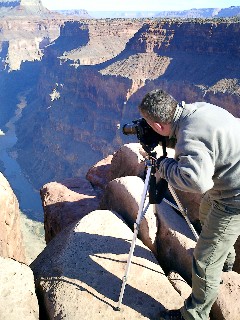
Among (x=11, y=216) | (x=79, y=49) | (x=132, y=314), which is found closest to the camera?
(x=132, y=314)

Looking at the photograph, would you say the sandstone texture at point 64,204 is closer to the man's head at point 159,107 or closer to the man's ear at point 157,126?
the man's ear at point 157,126

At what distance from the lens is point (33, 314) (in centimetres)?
399

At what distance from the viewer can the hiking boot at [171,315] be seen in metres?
3.83

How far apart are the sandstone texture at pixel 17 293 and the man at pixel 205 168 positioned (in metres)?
1.67

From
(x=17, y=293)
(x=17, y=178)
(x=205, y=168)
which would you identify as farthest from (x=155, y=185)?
(x=17, y=178)

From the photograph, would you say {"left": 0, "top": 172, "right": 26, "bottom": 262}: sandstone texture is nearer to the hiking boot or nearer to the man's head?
the hiking boot

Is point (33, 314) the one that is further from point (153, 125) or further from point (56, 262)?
point (153, 125)

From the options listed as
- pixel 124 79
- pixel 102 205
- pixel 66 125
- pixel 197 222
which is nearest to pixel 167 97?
pixel 197 222

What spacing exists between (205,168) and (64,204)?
572cm

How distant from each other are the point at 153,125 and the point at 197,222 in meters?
2.88

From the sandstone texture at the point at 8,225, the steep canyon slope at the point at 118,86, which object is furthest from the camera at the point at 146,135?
the steep canyon slope at the point at 118,86

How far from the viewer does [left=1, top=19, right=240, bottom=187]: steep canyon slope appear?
37.6 m

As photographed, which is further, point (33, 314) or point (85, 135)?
point (85, 135)

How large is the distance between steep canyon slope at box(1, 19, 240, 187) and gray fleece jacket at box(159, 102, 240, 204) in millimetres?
30109
